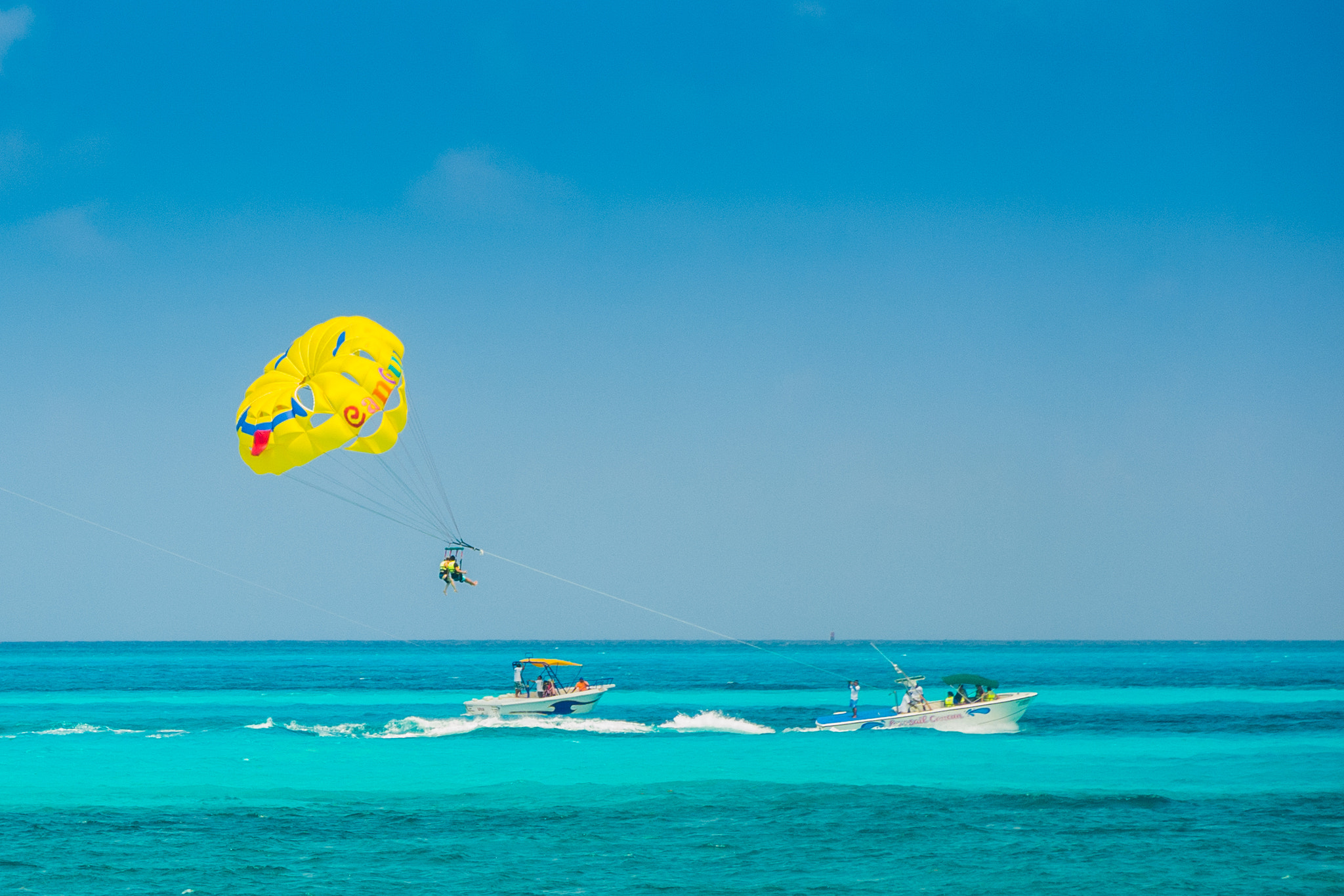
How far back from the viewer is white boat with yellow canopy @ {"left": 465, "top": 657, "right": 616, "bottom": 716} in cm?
3369

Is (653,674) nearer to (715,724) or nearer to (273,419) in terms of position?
(715,724)

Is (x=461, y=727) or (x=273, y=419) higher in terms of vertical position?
(x=273, y=419)

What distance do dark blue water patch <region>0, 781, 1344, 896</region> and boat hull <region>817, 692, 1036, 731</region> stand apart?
9.01 meters

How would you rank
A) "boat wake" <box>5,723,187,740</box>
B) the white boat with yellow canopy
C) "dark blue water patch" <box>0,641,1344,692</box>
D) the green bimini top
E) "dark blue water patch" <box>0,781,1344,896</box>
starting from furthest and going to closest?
1. "dark blue water patch" <box>0,641,1344,692</box>
2. the white boat with yellow canopy
3. "boat wake" <box>5,723,187,740</box>
4. the green bimini top
5. "dark blue water patch" <box>0,781,1344,896</box>

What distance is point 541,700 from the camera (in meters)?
33.8

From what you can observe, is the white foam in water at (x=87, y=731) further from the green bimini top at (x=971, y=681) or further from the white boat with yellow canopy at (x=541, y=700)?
the green bimini top at (x=971, y=681)

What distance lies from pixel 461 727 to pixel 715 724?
25.2ft

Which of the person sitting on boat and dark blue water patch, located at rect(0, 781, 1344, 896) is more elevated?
the person sitting on boat

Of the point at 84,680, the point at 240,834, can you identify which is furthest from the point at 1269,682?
the point at 84,680

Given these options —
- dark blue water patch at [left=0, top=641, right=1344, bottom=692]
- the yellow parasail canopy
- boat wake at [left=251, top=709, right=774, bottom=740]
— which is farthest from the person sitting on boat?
dark blue water patch at [left=0, top=641, right=1344, bottom=692]

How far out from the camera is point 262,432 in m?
18.1

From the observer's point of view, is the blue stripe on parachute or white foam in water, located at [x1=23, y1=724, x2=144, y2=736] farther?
white foam in water, located at [x1=23, y1=724, x2=144, y2=736]

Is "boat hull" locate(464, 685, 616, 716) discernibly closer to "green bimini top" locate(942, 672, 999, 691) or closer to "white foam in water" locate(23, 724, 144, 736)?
"white foam in water" locate(23, 724, 144, 736)

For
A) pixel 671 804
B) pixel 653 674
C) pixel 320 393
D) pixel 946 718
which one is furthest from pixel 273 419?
pixel 653 674
